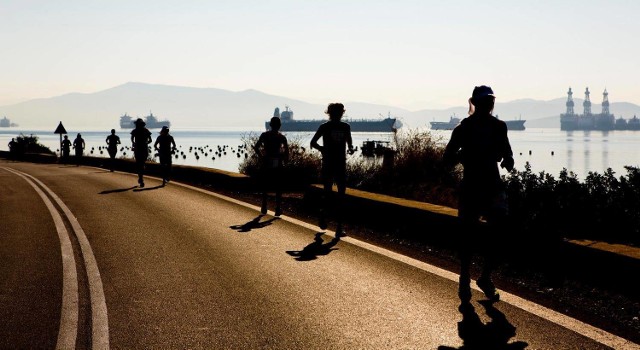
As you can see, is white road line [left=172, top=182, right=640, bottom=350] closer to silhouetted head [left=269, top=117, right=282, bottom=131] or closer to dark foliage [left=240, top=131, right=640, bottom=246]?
dark foliage [left=240, top=131, right=640, bottom=246]

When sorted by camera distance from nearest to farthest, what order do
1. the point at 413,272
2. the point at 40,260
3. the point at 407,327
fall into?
the point at 407,327, the point at 413,272, the point at 40,260

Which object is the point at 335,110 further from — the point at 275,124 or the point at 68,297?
the point at 68,297

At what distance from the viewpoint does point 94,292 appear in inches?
271

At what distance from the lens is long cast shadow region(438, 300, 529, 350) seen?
200 inches

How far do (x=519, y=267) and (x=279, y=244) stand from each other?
3.21m

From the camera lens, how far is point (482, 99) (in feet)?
21.6

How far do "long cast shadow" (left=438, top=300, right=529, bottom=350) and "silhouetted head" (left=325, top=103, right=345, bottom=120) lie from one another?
16.8ft

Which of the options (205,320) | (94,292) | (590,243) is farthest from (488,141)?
(94,292)

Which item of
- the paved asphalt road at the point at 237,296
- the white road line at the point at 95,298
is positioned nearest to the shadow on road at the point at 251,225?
the paved asphalt road at the point at 237,296

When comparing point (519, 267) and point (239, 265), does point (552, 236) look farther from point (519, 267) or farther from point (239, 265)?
point (239, 265)

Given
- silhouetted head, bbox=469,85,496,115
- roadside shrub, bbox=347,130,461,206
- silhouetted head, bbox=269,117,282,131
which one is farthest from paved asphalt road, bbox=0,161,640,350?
roadside shrub, bbox=347,130,461,206

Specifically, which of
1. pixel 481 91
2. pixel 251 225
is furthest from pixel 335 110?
pixel 481 91

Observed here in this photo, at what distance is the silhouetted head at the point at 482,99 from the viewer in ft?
21.6

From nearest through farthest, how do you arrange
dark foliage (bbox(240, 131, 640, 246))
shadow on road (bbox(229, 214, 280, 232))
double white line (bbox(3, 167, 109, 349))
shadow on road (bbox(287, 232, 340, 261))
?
double white line (bbox(3, 167, 109, 349)), shadow on road (bbox(287, 232, 340, 261)), dark foliage (bbox(240, 131, 640, 246)), shadow on road (bbox(229, 214, 280, 232))
